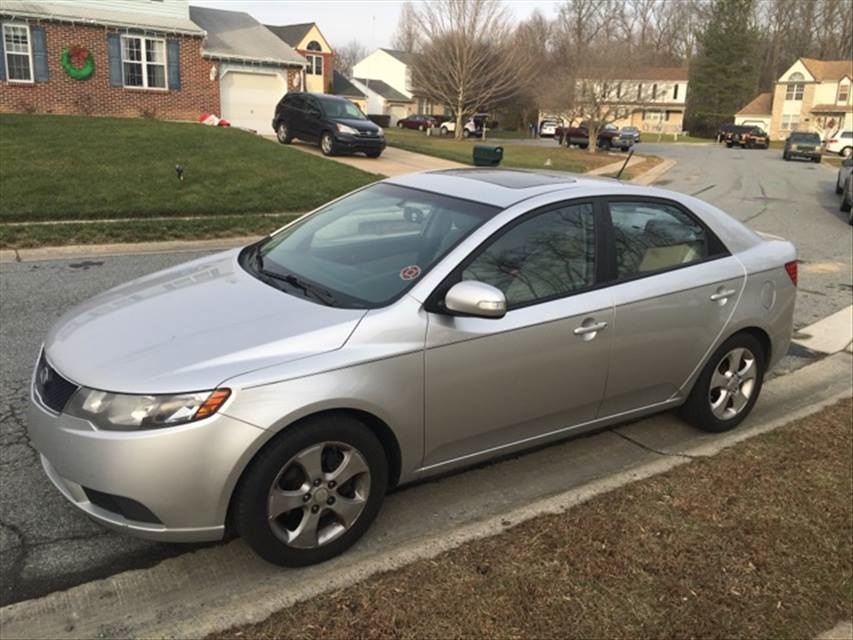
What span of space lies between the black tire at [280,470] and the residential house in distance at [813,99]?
7496 cm

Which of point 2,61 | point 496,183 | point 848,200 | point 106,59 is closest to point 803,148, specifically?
point 848,200

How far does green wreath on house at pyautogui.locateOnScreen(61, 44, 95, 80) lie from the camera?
23.9 m

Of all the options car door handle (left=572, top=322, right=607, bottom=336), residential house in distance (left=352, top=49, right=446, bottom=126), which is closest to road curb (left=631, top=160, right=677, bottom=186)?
car door handle (left=572, top=322, right=607, bottom=336)

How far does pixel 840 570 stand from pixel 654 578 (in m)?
0.84

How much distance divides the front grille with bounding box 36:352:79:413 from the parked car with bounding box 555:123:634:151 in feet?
123

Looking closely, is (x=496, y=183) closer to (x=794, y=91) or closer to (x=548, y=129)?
(x=548, y=129)

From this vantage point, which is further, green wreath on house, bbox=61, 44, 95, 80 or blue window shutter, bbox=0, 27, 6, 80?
green wreath on house, bbox=61, 44, 95, 80

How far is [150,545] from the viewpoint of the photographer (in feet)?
10.4

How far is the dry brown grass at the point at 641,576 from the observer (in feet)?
8.75

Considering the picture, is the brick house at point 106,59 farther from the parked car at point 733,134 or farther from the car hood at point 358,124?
the parked car at point 733,134

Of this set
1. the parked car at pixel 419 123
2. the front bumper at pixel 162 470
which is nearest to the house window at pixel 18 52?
the front bumper at pixel 162 470

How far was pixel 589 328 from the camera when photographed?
144 inches

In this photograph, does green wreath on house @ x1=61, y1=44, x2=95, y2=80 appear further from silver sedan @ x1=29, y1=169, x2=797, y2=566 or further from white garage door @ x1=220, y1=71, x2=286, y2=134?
silver sedan @ x1=29, y1=169, x2=797, y2=566

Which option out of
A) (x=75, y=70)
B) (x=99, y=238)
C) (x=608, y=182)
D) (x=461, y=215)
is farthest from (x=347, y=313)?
(x=75, y=70)
